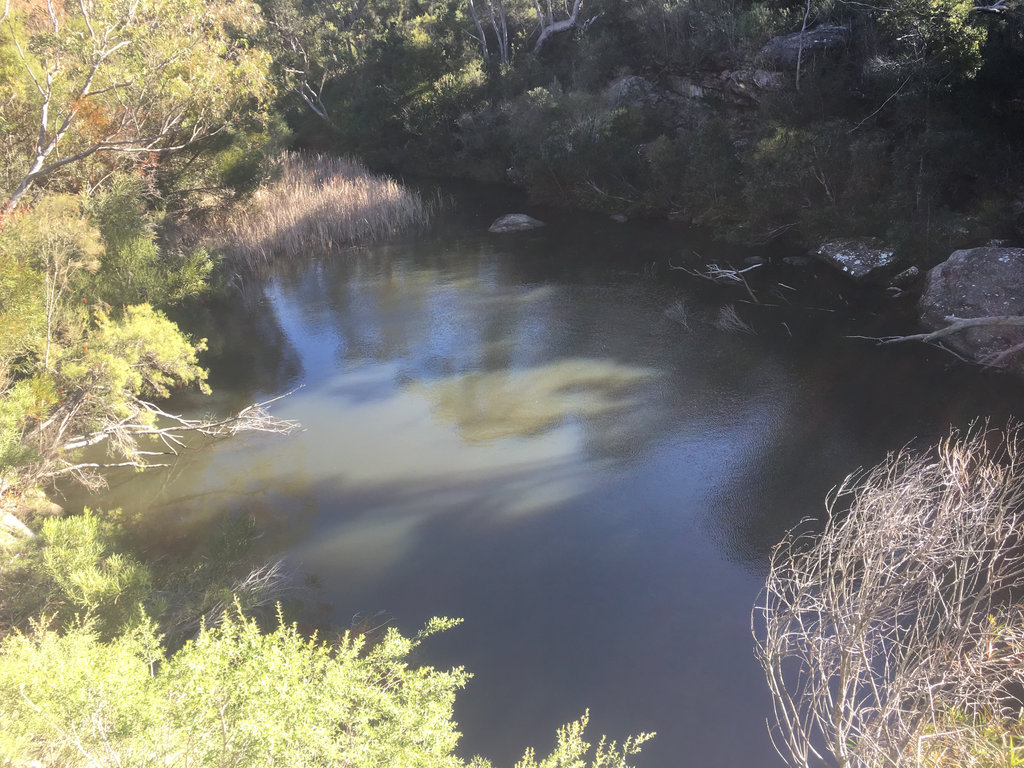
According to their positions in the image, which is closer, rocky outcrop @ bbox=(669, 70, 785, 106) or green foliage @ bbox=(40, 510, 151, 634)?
green foliage @ bbox=(40, 510, 151, 634)

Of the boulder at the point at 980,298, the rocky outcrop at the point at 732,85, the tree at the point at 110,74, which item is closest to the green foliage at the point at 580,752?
the boulder at the point at 980,298

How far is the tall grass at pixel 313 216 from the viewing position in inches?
798

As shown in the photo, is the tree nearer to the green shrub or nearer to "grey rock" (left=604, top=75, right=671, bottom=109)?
the green shrub

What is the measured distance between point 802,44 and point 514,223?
997cm

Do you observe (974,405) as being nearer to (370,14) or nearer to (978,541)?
(978,541)

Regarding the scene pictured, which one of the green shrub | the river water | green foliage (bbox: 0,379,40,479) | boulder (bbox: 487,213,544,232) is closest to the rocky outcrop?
boulder (bbox: 487,213,544,232)

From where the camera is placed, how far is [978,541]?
232 inches

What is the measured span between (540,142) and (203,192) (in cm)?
1181

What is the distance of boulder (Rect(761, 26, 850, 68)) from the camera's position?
19938 millimetres

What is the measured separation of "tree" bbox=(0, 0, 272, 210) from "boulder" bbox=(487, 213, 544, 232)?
34.6 feet

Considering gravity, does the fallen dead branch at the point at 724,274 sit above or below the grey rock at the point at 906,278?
above

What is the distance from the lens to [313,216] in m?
21.9

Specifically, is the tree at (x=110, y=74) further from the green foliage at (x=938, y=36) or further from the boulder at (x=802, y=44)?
the boulder at (x=802, y=44)

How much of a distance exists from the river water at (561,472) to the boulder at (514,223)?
20.1 feet
